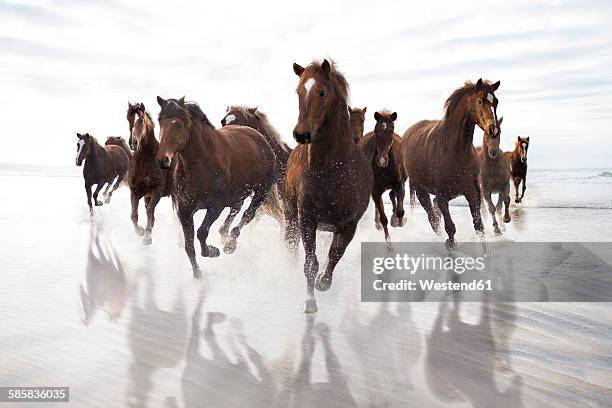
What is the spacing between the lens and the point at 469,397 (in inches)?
131

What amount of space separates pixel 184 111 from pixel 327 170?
95.7 inches

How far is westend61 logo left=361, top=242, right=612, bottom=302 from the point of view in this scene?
5930 mm

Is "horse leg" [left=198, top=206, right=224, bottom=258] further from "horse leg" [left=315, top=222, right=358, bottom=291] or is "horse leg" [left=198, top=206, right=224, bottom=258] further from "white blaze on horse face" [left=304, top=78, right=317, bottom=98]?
"white blaze on horse face" [left=304, top=78, right=317, bottom=98]

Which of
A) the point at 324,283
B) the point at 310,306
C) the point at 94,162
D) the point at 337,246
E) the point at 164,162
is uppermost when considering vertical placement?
the point at 94,162

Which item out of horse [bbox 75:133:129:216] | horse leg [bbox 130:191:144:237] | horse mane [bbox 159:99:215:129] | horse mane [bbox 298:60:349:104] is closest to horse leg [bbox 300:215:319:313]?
horse mane [bbox 298:60:349:104]

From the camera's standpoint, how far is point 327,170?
16.9 feet

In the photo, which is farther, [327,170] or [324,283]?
[324,283]

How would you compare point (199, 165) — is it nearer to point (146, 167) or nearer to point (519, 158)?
point (146, 167)

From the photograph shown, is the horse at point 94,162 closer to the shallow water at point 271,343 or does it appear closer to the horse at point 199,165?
the shallow water at point 271,343

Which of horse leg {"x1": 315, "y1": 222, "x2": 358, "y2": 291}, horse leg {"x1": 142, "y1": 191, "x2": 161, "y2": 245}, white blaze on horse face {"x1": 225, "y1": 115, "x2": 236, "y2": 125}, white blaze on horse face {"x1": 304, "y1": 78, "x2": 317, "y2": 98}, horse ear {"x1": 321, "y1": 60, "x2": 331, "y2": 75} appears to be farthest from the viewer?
white blaze on horse face {"x1": 225, "y1": 115, "x2": 236, "y2": 125}

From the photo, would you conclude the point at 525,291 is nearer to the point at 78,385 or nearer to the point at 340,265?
the point at 340,265

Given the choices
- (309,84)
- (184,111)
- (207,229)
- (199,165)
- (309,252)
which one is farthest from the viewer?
(207,229)

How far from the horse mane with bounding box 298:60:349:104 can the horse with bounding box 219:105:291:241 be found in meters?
4.22

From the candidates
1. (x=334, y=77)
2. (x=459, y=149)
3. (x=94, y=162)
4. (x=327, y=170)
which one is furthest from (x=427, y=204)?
(x=94, y=162)
